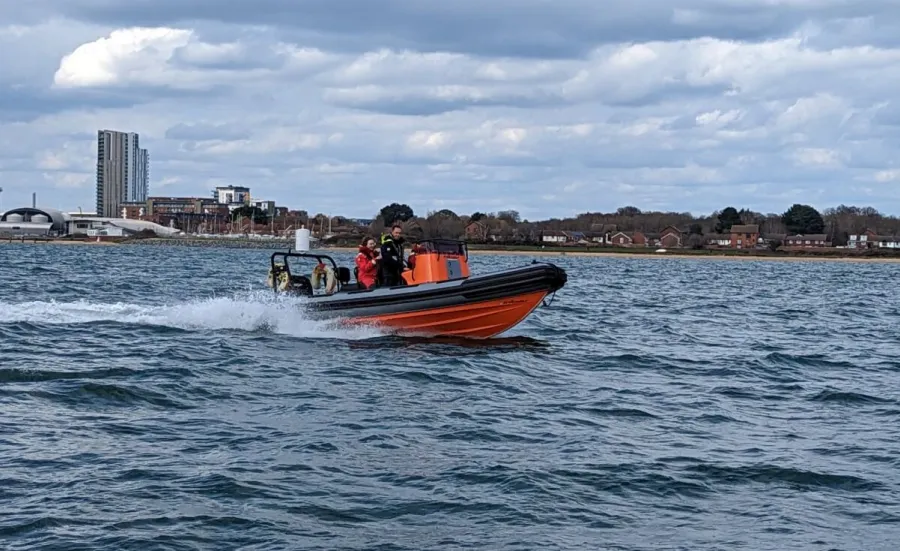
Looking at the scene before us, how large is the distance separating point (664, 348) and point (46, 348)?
33.0 feet

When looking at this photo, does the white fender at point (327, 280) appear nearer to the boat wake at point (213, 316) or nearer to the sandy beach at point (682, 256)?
the boat wake at point (213, 316)

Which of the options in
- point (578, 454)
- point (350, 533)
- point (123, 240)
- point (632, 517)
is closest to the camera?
point (350, 533)

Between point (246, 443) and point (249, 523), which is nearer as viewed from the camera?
point (249, 523)

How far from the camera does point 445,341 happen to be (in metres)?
19.3

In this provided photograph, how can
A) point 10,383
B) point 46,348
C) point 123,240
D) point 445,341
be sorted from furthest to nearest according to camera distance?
point 123,240 < point 445,341 < point 46,348 < point 10,383

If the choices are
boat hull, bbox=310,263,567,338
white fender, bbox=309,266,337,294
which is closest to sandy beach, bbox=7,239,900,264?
white fender, bbox=309,266,337,294

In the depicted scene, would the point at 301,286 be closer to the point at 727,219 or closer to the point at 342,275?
the point at 342,275

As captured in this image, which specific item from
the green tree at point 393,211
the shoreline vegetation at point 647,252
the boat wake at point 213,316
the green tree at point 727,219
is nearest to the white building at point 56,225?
the shoreline vegetation at point 647,252

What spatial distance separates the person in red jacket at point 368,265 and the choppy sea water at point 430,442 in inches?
38.7

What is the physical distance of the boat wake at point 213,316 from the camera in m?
19.8

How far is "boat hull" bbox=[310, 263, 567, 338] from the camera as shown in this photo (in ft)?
62.1

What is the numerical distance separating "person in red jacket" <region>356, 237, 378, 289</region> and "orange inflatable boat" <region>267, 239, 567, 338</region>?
20 centimetres

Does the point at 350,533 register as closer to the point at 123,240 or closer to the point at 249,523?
the point at 249,523

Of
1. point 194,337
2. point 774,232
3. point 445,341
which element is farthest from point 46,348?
point 774,232
